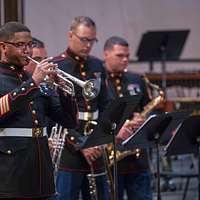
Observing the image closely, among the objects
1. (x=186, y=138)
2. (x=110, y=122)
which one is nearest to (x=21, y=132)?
(x=110, y=122)

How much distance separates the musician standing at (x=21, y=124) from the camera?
15.6 ft

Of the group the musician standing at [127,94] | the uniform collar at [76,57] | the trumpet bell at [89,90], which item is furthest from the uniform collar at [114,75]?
the trumpet bell at [89,90]

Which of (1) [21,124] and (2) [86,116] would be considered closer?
(1) [21,124]

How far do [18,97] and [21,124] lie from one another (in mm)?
255

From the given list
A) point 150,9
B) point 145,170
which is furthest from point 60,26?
point 145,170

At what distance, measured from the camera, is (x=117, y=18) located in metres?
13.3

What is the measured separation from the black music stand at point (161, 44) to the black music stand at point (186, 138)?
12.4 ft

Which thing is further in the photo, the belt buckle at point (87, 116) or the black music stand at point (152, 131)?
the belt buckle at point (87, 116)

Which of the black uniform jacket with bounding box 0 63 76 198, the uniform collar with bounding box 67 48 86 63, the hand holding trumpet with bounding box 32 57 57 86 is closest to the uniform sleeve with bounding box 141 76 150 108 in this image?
the uniform collar with bounding box 67 48 86 63

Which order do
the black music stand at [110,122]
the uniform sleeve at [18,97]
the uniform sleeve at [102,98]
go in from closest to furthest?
the uniform sleeve at [18,97], the black music stand at [110,122], the uniform sleeve at [102,98]

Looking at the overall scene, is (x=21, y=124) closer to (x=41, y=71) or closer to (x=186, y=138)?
(x=41, y=71)

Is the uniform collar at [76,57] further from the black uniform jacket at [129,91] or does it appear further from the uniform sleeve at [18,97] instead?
the uniform sleeve at [18,97]

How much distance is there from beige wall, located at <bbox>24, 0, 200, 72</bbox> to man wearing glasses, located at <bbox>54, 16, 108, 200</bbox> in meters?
6.04

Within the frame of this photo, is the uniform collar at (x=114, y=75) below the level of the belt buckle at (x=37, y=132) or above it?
above
